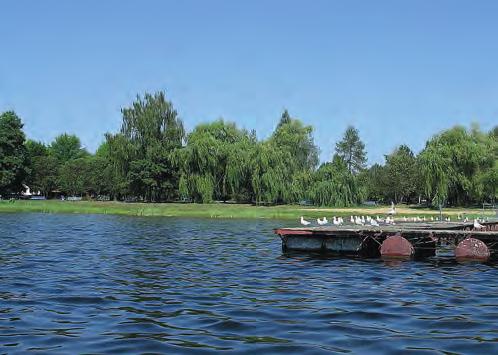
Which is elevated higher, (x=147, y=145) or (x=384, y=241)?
(x=147, y=145)

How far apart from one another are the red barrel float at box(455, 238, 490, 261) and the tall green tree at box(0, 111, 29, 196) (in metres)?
83.9

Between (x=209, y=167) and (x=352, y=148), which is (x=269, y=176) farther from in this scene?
(x=352, y=148)

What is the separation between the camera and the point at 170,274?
21.9 meters

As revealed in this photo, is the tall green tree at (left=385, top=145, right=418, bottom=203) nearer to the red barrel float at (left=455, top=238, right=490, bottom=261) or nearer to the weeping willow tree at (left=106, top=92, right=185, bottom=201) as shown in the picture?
the weeping willow tree at (left=106, top=92, right=185, bottom=201)

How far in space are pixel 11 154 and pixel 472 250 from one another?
87725 mm

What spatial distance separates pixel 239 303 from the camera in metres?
16.0

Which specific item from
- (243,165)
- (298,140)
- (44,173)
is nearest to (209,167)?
(243,165)

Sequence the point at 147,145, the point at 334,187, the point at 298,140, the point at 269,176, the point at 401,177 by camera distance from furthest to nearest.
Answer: the point at 401,177 → the point at 298,140 → the point at 147,145 → the point at 334,187 → the point at 269,176

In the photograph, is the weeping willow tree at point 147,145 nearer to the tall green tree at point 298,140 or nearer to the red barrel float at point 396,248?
the tall green tree at point 298,140

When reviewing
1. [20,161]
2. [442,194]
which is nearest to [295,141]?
[442,194]

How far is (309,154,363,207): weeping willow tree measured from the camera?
75.1m

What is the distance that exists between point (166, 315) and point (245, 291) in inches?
164

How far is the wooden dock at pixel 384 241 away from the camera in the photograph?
27922mm

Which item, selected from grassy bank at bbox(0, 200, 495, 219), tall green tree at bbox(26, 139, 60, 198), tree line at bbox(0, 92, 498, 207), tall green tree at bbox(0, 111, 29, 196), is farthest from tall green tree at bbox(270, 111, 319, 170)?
tall green tree at bbox(26, 139, 60, 198)
